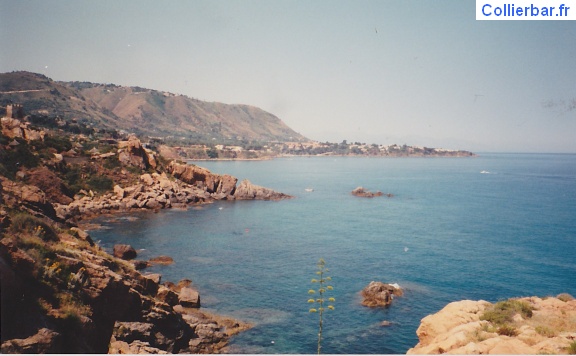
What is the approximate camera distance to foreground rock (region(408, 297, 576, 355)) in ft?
50.5

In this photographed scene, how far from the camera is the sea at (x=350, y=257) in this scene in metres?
32.6

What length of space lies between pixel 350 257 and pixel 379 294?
579 inches

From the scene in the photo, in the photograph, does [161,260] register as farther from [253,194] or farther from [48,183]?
[253,194]

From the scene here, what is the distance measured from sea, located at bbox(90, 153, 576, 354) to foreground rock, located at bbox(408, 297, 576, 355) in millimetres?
9068

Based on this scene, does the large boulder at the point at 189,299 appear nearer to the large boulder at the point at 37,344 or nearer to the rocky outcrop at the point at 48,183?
the large boulder at the point at 37,344

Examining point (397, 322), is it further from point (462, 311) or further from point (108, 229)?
point (108, 229)

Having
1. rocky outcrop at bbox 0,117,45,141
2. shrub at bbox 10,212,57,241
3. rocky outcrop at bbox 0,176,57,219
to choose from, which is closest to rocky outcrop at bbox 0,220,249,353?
shrub at bbox 10,212,57,241

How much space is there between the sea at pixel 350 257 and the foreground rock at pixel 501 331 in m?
9.07

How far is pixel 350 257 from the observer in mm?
52156

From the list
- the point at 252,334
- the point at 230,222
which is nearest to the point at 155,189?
the point at 230,222

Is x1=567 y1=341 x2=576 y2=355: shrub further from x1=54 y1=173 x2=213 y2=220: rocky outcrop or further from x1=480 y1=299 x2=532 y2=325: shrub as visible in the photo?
x1=54 y1=173 x2=213 y2=220: rocky outcrop

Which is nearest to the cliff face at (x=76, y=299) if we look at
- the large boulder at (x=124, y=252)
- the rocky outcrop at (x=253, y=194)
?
the large boulder at (x=124, y=252)

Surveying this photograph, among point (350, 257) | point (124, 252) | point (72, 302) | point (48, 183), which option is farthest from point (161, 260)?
point (48, 183)

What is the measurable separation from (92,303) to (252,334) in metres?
14.7
